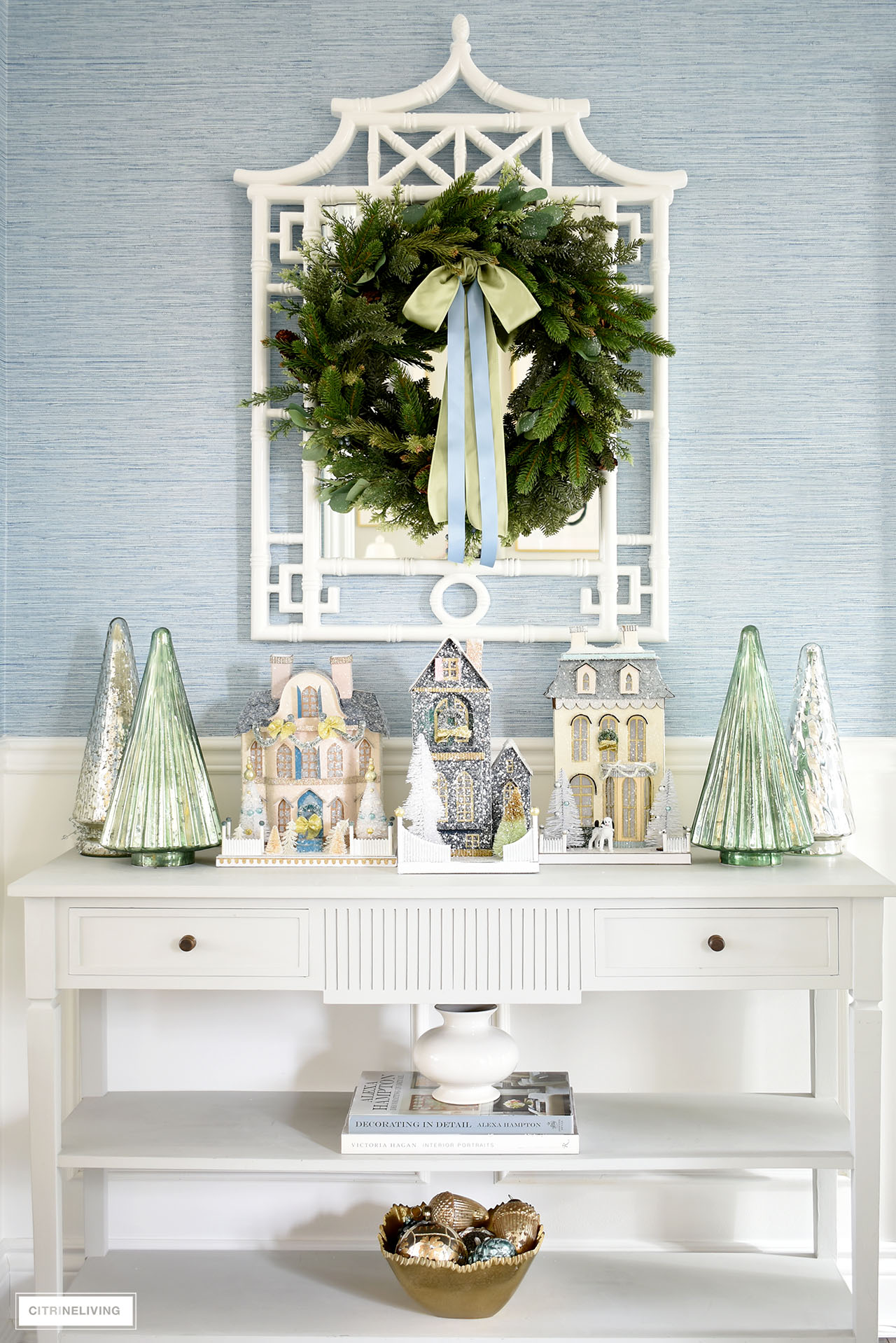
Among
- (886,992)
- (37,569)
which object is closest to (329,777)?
(37,569)

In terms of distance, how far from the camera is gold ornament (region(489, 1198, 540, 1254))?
173cm

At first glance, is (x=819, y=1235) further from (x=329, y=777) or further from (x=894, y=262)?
(x=894, y=262)

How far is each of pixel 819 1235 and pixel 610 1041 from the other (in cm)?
52

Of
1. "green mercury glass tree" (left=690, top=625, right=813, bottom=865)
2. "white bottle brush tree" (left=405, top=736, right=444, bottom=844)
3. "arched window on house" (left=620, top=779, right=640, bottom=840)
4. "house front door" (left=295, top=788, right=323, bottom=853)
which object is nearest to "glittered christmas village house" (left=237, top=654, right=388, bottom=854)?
"house front door" (left=295, top=788, right=323, bottom=853)

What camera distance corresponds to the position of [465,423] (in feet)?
6.16

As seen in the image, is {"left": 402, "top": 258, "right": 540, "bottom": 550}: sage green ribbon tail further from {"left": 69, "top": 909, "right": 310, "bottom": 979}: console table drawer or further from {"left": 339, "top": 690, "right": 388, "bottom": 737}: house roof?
{"left": 69, "top": 909, "right": 310, "bottom": 979}: console table drawer

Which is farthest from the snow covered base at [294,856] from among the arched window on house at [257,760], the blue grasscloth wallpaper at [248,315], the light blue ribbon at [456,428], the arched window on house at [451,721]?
the light blue ribbon at [456,428]

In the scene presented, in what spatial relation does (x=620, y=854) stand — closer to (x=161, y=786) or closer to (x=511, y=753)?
(x=511, y=753)

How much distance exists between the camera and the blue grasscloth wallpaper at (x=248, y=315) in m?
2.06

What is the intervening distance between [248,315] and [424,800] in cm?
106

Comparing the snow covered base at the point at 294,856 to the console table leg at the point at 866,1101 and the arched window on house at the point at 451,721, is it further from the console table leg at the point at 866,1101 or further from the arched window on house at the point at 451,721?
the console table leg at the point at 866,1101

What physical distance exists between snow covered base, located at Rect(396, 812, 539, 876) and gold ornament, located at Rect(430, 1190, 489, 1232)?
0.60 meters

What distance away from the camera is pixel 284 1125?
5.92 feet

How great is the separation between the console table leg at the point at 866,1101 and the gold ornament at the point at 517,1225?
53 centimetres
